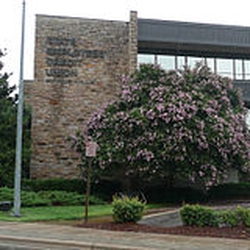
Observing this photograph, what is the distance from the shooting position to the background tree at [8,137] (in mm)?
23406

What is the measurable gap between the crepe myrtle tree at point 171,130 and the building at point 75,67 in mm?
3398

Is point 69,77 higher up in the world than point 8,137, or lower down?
higher up

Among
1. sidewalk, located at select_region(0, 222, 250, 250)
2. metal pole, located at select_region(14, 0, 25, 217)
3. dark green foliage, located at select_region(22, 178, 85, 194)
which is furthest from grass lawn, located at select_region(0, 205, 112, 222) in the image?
dark green foliage, located at select_region(22, 178, 85, 194)

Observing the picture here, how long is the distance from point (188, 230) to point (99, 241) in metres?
3.20

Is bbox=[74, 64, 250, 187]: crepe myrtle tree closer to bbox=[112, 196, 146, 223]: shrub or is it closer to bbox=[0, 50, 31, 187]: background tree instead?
bbox=[0, 50, 31, 187]: background tree

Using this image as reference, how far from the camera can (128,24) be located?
91.4 ft

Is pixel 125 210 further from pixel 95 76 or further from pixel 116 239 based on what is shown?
pixel 95 76

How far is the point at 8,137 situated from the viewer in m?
24.3

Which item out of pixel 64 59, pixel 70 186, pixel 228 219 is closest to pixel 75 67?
pixel 64 59

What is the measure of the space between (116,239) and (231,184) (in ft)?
55.6

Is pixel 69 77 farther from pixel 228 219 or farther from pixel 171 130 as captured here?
pixel 228 219

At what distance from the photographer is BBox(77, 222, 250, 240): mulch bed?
39.0 feet

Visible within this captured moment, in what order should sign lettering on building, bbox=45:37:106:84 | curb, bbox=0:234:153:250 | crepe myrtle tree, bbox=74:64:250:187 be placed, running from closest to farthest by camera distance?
curb, bbox=0:234:153:250 → crepe myrtle tree, bbox=74:64:250:187 → sign lettering on building, bbox=45:37:106:84

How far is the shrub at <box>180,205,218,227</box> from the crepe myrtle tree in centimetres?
658
